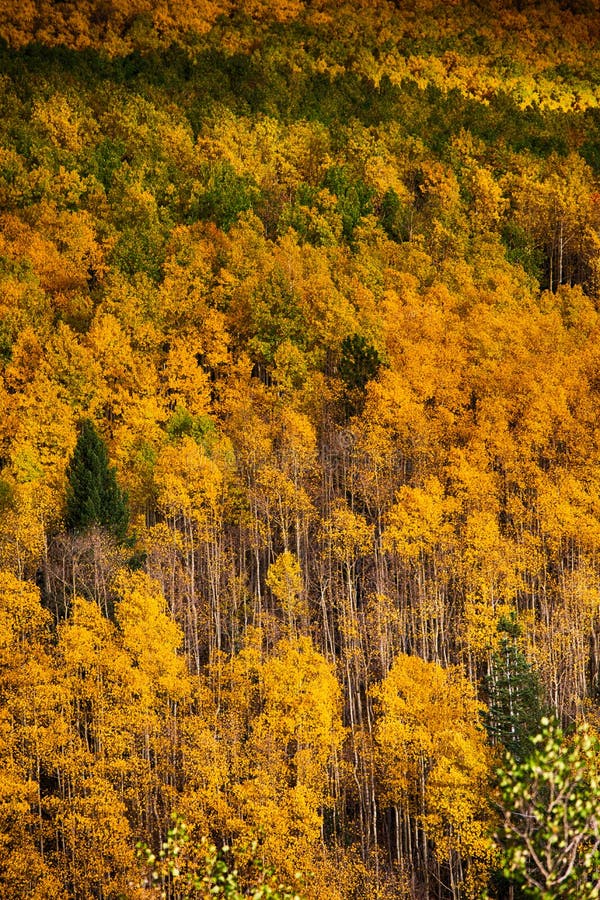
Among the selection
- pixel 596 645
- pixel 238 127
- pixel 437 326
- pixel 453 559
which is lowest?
pixel 596 645

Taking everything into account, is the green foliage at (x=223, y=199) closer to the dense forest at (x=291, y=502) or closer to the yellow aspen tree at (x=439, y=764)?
the dense forest at (x=291, y=502)

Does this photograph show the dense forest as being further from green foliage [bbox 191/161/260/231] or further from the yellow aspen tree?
green foliage [bbox 191/161/260/231]

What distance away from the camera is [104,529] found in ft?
186

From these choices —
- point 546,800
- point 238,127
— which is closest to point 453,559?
point 546,800

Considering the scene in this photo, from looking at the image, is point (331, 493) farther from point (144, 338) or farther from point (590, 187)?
point (590, 187)

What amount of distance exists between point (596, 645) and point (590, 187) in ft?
236

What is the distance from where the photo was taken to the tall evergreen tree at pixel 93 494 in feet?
187

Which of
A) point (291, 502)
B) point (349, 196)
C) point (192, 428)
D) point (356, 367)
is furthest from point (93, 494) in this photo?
point (349, 196)

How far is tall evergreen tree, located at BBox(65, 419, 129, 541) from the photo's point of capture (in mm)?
57094

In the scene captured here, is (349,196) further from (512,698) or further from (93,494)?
(512,698)

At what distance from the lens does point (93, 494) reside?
57625 millimetres

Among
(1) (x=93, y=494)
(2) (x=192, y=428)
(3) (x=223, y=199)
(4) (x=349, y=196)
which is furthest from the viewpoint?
(4) (x=349, y=196)

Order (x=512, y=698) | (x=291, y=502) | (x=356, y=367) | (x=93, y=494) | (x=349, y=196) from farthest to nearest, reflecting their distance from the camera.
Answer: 1. (x=349, y=196)
2. (x=356, y=367)
3. (x=291, y=502)
4. (x=93, y=494)
5. (x=512, y=698)

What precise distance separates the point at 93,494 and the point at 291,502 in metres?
11.0
